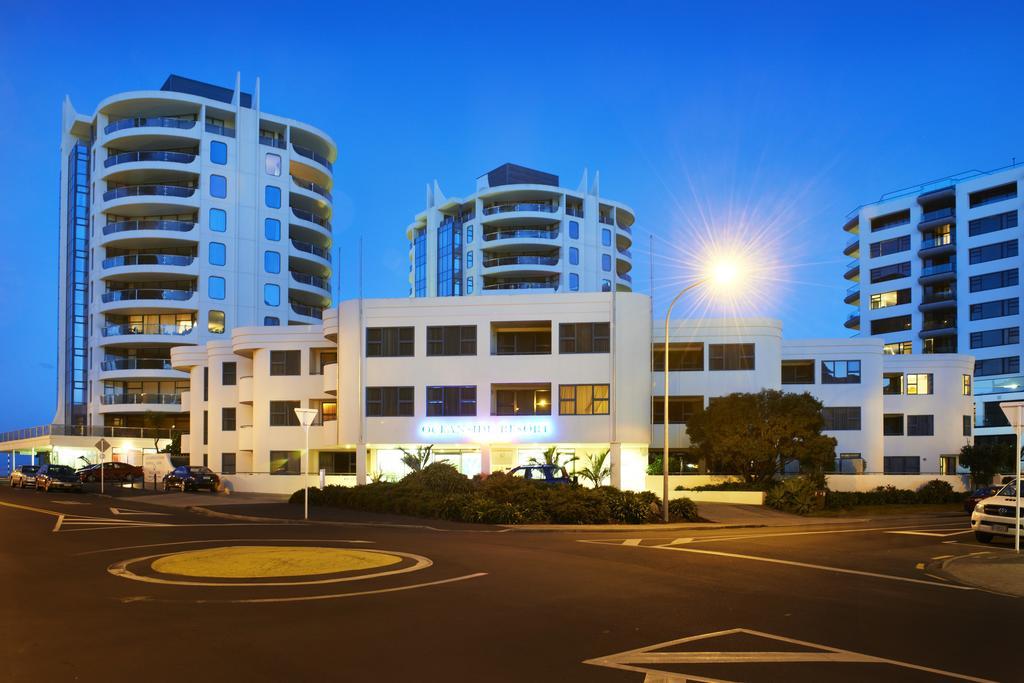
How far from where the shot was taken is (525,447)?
45.8 metres

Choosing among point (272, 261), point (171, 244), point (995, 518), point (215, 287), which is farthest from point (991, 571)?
point (171, 244)

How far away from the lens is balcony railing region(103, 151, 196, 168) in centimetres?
7475

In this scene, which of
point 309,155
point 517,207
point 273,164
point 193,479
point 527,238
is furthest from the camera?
point 517,207

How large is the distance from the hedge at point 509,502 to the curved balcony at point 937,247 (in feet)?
242

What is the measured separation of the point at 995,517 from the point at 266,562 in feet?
61.2

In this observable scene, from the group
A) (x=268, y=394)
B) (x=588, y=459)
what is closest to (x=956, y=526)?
(x=588, y=459)

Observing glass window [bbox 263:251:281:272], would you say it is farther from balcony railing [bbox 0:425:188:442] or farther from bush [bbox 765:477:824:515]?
bush [bbox 765:477:824:515]

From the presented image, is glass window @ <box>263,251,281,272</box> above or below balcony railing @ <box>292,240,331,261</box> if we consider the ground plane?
below


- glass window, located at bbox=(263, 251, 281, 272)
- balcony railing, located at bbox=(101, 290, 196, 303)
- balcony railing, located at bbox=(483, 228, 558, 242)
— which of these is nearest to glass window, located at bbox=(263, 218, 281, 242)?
glass window, located at bbox=(263, 251, 281, 272)

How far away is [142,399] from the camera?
74.0 m

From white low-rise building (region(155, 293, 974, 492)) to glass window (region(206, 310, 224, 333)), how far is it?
2334cm

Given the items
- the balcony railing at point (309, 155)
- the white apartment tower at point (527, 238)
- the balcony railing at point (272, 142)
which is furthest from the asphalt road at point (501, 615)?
the white apartment tower at point (527, 238)

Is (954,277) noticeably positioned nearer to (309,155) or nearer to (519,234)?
(519,234)

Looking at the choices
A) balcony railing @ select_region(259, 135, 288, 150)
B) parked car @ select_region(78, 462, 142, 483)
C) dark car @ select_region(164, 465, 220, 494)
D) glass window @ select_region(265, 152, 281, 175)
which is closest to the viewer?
dark car @ select_region(164, 465, 220, 494)
